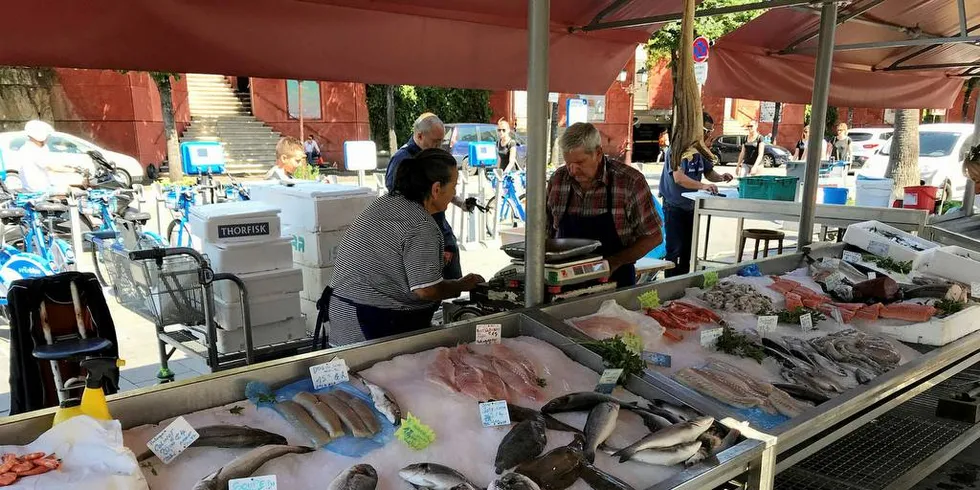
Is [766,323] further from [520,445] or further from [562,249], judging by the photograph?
[520,445]

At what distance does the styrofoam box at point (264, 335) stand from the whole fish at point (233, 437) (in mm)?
2799

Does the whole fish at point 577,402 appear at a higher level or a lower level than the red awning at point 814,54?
lower

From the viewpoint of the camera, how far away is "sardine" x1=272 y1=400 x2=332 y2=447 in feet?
6.61

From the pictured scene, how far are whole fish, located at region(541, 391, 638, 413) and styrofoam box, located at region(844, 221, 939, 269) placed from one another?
3165 mm

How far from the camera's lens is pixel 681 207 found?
709cm

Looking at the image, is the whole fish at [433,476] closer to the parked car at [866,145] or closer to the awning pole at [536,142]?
the awning pole at [536,142]

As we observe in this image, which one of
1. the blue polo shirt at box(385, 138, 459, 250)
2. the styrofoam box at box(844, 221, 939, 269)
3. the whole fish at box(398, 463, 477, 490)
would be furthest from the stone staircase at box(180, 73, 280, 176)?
the whole fish at box(398, 463, 477, 490)

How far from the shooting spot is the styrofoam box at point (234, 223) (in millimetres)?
4629

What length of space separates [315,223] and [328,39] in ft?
6.41

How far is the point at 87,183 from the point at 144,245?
637 cm

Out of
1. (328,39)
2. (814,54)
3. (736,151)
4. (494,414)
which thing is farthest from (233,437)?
(736,151)

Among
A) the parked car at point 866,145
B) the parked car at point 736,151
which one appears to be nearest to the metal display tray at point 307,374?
the parked car at point 736,151

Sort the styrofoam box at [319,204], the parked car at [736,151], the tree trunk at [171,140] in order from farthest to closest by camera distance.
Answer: the parked car at [736,151] → the tree trunk at [171,140] → the styrofoam box at [319,204]

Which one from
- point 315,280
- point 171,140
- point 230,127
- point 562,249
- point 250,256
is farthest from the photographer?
point 230,127
